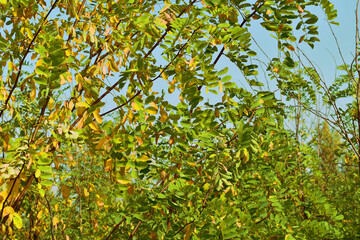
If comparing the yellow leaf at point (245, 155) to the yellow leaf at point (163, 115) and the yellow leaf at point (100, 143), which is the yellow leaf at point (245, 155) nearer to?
the yellow leaf at point (163, 115)

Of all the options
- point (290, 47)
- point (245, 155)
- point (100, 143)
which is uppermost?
point (290, 47)

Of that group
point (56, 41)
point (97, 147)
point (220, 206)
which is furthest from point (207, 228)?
point (56, 41)

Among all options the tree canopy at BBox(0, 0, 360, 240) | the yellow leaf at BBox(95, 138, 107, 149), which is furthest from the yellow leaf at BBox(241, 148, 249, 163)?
the yellow leaf at BBox(95, 138, 107, 149)

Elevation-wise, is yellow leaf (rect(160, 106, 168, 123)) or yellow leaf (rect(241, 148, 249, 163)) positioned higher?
yellow leaf (rect(160, 106, 168, 123))

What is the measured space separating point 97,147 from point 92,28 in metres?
0.57

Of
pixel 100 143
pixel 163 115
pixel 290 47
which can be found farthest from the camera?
pixel 290 47

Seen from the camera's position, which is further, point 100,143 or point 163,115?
point 163,115

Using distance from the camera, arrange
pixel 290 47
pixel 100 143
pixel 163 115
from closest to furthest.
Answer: pixel 100 143
pixel 163 115
pixel 290 47

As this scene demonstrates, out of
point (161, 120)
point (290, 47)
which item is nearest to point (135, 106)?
point (161, 120)

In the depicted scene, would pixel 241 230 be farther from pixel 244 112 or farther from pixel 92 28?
pixel 92 28

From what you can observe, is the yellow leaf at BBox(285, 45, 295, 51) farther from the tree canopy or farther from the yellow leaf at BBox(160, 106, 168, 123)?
the yellow leaf at BBox(160, 106, 168, 123)

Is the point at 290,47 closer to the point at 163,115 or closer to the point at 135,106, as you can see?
the point at 163,115

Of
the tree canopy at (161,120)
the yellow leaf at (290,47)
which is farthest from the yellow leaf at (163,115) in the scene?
the yellow leaf at (290,47)

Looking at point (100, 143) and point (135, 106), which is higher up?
point (135, 106)
